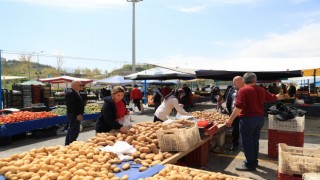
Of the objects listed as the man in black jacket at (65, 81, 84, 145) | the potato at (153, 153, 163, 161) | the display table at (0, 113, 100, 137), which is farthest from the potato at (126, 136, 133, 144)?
the display table at (0, 113, 100, 137)

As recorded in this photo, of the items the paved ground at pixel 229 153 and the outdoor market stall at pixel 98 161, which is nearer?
the outdoor market stall at pixel 98 161

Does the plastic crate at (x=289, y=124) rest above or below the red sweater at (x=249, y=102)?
below

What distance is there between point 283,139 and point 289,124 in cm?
34

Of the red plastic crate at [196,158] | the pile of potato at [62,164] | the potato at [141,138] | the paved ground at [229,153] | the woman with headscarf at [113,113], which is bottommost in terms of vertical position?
the paved ground at [229,153]

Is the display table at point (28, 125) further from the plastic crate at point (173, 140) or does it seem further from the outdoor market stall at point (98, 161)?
the plastic crate at point (173, 140)

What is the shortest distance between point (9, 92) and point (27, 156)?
11900 millimetres

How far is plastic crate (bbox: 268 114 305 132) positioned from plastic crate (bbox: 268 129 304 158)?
83 mm

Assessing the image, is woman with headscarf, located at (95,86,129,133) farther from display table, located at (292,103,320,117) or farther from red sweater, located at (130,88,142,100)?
display table, located at (292,103,320,117)

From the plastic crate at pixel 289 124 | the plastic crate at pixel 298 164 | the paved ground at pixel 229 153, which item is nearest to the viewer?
the plastic crate at pixel 298 164

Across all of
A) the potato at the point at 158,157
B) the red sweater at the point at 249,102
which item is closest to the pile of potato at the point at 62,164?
the potato at the point at 158,157

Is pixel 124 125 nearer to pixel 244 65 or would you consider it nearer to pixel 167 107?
pixel 167 107

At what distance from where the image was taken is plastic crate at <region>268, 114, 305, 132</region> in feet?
→ 17.8

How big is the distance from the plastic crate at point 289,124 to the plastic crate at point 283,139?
83 millimetres

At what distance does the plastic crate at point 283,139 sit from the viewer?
5.43 m
